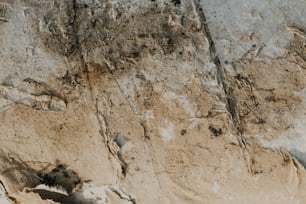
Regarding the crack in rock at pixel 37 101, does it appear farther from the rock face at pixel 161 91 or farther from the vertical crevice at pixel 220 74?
the vertical crevice at pixel 220 74

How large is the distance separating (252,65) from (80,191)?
2.00 feet

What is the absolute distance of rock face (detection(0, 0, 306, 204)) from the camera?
1.43m

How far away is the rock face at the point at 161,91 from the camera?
143cm

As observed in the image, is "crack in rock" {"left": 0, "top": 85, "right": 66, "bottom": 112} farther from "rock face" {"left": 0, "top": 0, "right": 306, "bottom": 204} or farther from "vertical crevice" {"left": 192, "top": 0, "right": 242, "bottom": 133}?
"vertical crevice" {"left": 192, "top": 0, "right": 242, "bottom": 133}

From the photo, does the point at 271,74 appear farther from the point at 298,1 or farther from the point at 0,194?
the point at 0,194

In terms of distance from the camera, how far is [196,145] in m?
1.43

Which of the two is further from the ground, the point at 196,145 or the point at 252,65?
the point at 252,65

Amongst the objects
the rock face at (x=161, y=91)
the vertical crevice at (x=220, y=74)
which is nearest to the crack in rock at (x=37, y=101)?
the rock face at (x=161, y=91)

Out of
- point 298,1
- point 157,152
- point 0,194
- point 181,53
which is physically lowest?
point 0,194

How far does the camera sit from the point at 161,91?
143 centimetres

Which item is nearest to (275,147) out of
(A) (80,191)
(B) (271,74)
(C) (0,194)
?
(B) (271,74)

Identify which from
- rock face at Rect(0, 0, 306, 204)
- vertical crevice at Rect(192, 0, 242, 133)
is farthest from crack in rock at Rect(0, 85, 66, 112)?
vertical crevice at Rect(192, 0, 242, 133)

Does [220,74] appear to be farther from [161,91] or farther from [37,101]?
[37,101]

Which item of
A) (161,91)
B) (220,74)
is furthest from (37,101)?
(220,74)
